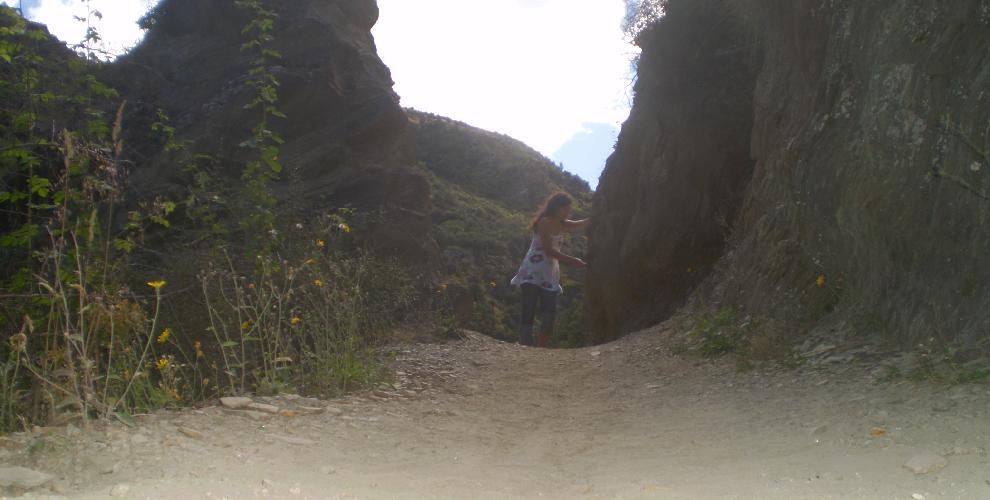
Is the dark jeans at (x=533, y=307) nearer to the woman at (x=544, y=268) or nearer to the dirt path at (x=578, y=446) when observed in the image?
the woman at (x=544, y=268)

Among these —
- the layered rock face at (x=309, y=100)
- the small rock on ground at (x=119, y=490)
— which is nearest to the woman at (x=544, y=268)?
the layered rock face at (x=309, y=100)

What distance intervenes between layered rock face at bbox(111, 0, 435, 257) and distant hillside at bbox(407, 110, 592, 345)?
212 cm

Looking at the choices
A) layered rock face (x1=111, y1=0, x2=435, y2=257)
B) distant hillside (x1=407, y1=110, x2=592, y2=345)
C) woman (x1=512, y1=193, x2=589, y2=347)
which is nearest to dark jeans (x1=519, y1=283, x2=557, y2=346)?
woman (x1=512, y1=193, x2=589, y2=347)

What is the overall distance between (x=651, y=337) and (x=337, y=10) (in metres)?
7.06

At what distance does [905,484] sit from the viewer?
3396 millimetres

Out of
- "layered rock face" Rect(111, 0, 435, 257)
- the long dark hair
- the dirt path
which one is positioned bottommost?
the dirt path

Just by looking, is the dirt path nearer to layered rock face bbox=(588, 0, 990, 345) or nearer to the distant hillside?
layered rock face bbox=(588, 0, 990, 345)

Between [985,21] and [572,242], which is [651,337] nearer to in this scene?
[985,21]

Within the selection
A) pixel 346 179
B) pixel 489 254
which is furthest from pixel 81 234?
pixel 489 254

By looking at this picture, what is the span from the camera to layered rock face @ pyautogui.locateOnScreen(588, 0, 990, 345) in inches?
195

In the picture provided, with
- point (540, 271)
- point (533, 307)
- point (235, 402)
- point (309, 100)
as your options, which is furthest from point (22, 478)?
point (309, 100)

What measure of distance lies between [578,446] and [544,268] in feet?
19.2

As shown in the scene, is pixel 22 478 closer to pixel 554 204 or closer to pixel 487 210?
pixel 554 204

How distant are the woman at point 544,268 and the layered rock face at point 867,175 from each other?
181 centimetres
